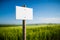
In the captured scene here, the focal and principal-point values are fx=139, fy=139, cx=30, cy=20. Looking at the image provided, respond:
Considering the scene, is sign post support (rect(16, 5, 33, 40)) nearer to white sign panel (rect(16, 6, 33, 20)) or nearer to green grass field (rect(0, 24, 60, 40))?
white sign panel (rect(16, 6, 33, 20))

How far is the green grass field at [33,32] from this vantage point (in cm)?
318

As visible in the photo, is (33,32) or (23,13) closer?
(23,13)

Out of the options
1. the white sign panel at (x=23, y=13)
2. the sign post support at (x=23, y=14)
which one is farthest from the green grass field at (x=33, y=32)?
the white sign panel at (x=23, y=13)

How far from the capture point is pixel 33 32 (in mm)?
3359

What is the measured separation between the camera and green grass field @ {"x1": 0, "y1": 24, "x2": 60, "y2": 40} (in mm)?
3180

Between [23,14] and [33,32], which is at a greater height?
[23,14]

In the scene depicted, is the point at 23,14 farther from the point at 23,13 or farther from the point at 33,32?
the point at 33,32

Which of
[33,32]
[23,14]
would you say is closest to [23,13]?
[23,14]

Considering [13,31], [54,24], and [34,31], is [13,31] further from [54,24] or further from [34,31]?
[54,24]

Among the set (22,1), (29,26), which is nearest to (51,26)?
(29,26)

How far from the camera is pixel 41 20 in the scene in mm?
3373

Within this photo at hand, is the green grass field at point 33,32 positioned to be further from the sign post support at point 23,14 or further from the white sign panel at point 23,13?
the white sign panel at point 23,13

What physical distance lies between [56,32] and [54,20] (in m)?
0.31

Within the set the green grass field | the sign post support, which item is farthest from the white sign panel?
the green grass field
